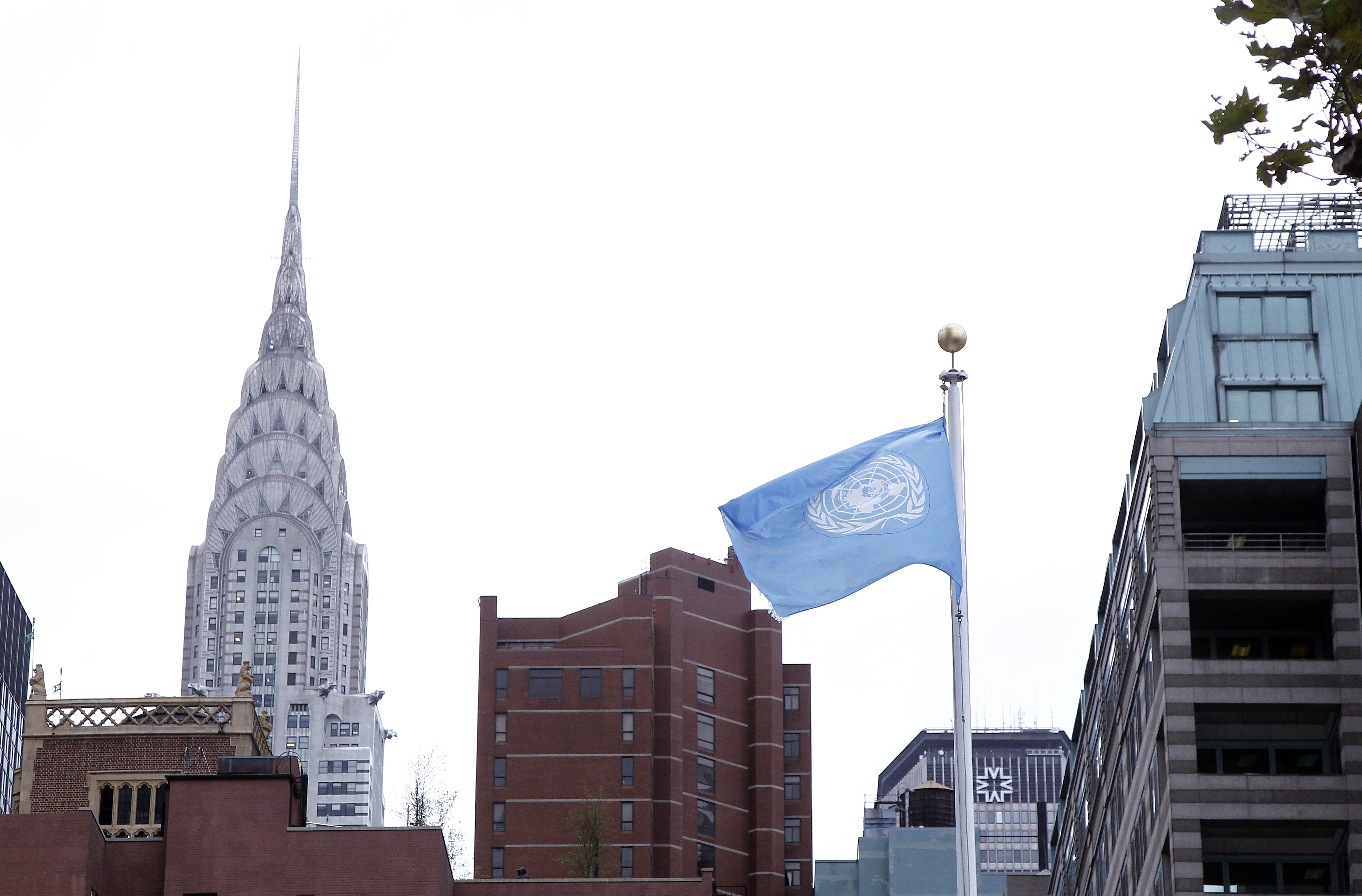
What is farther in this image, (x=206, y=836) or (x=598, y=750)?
(x=598, y=750)

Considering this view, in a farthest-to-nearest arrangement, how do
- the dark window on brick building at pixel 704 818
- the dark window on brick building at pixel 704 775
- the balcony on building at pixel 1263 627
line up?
the dark window on brick building at pixel 704 775 < the dark window on brick building at pixel 704 818 < the balcony on building at pixel 1263 627

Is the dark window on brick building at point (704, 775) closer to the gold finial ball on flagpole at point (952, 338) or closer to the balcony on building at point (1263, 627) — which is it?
the balcony on building at point (1263, 627)

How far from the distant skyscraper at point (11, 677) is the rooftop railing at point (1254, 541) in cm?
10976

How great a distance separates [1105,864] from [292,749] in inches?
1203

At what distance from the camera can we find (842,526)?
32.2 meters

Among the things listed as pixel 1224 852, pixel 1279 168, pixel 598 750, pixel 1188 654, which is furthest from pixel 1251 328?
pixel 598 750

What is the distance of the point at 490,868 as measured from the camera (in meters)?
140

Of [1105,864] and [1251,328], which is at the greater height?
[1251,328]

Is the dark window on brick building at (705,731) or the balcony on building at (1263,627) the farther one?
the dark window on brick building at (705,731)

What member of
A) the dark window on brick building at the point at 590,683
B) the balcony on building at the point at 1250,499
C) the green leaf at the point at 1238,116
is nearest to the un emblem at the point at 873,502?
the green leaf at the point at 1238,116

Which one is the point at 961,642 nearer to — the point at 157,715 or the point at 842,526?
the point at 842,526

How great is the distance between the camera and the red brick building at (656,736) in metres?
142

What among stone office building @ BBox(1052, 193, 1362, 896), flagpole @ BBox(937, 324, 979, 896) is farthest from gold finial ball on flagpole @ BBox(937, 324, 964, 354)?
stone office building @ BBox(1052, 193, 1362, 896)

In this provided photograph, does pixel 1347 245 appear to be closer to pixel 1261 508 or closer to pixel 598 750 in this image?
pixel 1261 508
